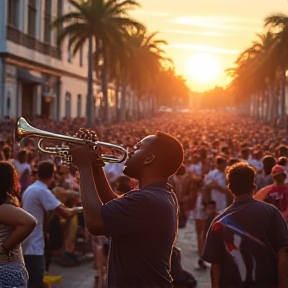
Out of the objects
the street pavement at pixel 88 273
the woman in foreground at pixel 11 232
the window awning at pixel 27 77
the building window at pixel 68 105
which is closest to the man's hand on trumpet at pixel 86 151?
the woman in foreground at pixel 11 232

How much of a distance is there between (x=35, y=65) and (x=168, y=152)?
130 feet

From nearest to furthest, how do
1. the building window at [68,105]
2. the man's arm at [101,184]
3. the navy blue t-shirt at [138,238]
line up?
the navy blue t-shirt at [138,238] → the man's arm at [101,184] → the building window at [68,105]

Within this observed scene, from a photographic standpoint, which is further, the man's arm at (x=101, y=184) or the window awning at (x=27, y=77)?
the window awning at (x=27, y=77)

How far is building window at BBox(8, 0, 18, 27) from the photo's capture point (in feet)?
124

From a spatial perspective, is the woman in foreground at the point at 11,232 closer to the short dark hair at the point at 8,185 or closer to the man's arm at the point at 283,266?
the short dark hair at the point at 8,185

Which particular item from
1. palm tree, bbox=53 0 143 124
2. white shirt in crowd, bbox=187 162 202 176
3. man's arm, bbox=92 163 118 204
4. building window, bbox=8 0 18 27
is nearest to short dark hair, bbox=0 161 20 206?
man's arm, bbox=92 163 118 204

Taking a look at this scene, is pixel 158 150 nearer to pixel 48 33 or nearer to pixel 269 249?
pixel 269 249

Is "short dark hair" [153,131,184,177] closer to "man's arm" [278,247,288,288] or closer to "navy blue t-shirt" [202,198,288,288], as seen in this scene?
"navy blue t-shirt" [202,198,288,288]

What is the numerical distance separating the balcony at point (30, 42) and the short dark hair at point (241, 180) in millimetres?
32439

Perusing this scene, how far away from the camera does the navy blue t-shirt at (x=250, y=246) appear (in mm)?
5062

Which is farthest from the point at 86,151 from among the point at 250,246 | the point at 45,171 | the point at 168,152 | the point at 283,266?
the point at 45,171

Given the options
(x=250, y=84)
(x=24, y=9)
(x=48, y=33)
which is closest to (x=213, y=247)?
(x=24, y=9)

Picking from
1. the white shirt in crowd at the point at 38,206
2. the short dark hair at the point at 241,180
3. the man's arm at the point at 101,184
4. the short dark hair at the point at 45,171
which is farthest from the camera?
the short dark hair at the point at 45,171

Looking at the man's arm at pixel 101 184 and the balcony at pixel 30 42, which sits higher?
the balcony at pixel 30 42
